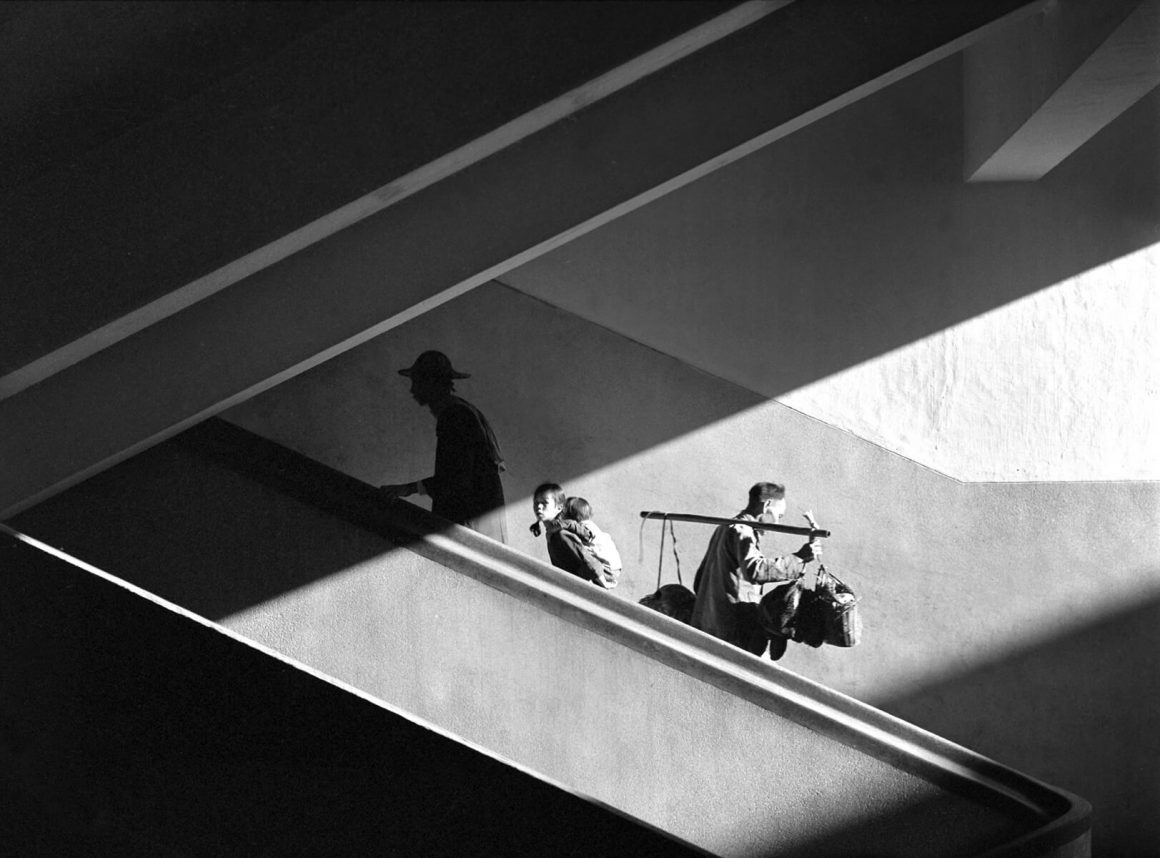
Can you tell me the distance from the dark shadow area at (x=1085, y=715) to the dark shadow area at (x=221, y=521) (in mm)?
5980

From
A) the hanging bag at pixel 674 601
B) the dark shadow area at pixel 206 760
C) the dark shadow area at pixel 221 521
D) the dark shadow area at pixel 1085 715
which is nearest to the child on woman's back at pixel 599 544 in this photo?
the hanging bag at pixel 674 601

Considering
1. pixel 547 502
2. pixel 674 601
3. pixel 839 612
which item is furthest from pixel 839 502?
pixel 547 502

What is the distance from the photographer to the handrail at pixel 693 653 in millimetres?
3592

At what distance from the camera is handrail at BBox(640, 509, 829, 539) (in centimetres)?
723

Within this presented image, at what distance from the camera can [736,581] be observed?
23.5 ft

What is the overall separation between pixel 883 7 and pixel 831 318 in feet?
19.5

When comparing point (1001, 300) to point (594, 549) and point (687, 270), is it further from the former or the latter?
point (594, 549)

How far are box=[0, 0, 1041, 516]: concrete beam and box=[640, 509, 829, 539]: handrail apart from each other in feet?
16.0

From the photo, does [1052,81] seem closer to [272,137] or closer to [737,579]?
[737,579]

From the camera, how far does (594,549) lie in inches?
267

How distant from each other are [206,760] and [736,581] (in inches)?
209

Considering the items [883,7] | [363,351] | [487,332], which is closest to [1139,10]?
[883,7]

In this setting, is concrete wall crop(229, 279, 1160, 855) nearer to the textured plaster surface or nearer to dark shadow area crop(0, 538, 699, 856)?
the textured plaster surface

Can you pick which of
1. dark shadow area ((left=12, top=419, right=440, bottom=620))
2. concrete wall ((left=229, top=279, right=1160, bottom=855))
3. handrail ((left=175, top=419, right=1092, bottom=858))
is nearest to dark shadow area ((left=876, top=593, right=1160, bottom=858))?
concrete wall ((left=229, top=279, right=1160, bottom=855))
